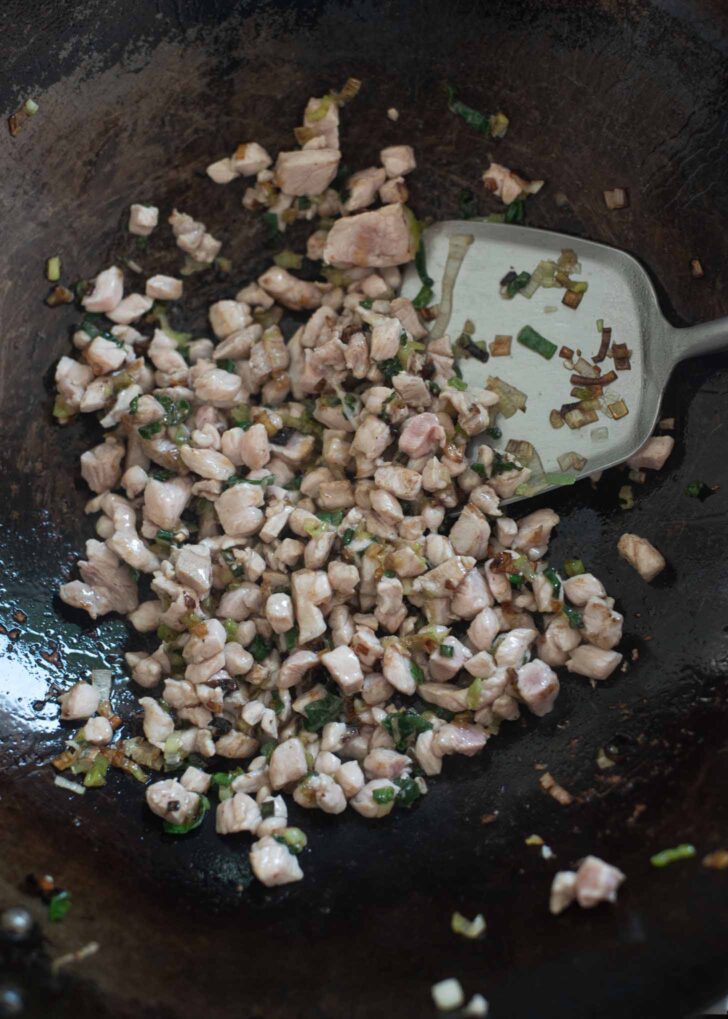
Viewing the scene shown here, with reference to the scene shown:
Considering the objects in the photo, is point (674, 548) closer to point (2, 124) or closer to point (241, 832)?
point (241, 832)

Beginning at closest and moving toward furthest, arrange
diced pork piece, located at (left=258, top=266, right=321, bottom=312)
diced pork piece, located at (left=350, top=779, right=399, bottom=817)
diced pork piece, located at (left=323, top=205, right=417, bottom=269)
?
diced pork piece, located at (left=350, top=779, right=399, bottom=817)
diced pork piece, located at (left=323, top=205, right=417, bottom=269)
diced pork piece, located at (left=258, top=266, right=321, bottom=312)

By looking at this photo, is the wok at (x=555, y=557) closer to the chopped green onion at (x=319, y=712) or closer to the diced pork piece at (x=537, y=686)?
the diced pork piece at (x=537, y=686)

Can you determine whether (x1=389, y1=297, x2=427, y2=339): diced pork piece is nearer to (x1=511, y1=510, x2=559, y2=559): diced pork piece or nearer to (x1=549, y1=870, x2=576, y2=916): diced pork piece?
(x1=511, y1=510, x2=559, y2=559): diced pork piece

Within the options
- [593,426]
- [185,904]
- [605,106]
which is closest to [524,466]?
[593,426]

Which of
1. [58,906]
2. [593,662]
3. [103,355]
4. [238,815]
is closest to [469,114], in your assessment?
[103,355]

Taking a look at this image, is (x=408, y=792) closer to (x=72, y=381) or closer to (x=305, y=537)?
(x=305, y=537)

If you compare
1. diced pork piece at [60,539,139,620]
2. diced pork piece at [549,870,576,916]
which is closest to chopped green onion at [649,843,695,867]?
diced pork piece at [549,870,576,916]

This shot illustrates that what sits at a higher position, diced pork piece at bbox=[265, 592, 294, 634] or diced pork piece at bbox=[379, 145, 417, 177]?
diced pork piece at bbox=[379, 145, 417, 177]
